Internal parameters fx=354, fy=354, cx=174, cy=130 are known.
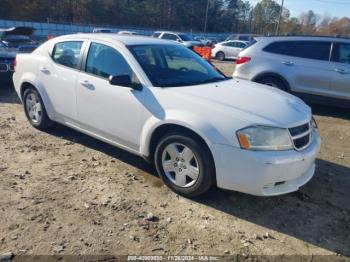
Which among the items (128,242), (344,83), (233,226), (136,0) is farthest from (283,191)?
(136,0)

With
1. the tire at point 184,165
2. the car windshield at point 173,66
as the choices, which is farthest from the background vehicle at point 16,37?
the tire at point 184,165

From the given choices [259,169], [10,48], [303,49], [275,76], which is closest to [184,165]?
[259,169]

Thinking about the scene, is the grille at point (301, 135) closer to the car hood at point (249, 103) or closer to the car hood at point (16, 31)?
the car hood at point (249, 103)

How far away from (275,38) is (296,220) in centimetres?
576

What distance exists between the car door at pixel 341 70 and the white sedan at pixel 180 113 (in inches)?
150

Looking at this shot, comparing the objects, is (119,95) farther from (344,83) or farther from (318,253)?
(344,83)

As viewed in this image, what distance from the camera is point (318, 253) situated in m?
3.10

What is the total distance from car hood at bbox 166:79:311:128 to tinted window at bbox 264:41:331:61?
4.03m

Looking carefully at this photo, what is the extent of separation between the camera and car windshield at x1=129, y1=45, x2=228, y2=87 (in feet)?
13.8

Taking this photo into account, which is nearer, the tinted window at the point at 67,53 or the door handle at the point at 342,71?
the tinted window at the point at 67,53

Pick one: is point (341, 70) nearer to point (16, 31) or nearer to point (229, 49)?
point (16, 31)

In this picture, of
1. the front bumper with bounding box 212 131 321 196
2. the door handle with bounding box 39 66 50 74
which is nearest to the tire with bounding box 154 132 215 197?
the front bumper with bounding box 212 131 321 196

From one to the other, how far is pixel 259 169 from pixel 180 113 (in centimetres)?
99

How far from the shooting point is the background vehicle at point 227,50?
23.9 metres
